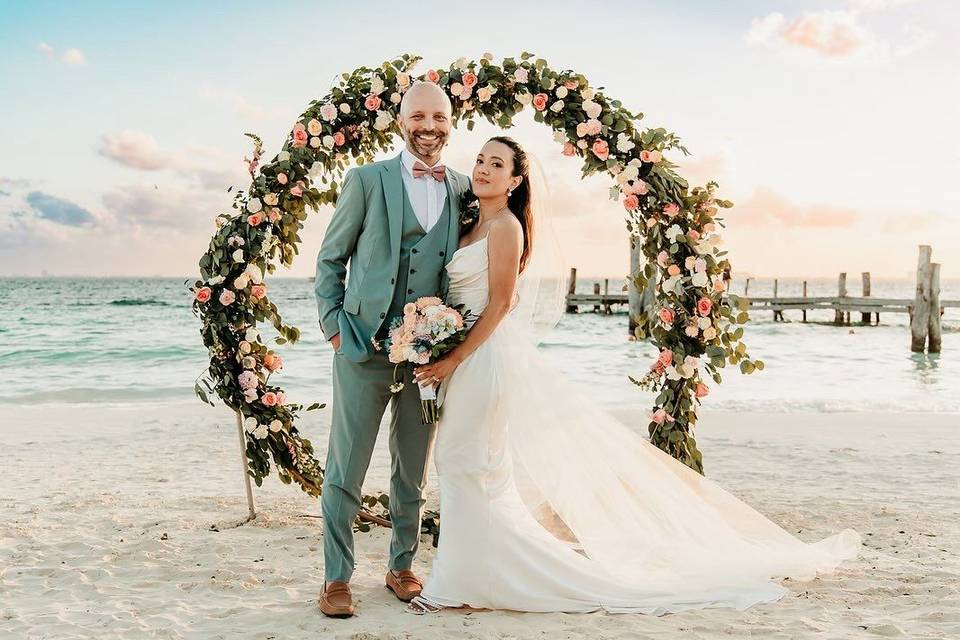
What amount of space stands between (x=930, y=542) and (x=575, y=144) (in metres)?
3.33

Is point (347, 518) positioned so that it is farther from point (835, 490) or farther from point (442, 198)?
point (835, 490)

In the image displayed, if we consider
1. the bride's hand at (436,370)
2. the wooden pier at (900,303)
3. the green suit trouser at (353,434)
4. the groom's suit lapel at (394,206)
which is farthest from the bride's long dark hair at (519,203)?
the wooden pier at (900,303)

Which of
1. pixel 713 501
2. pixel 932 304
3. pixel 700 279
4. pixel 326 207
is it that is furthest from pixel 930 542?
pixel 932 304

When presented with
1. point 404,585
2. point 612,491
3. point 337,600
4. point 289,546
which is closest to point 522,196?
point 612,491

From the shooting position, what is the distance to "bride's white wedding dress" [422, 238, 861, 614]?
3.92 meters

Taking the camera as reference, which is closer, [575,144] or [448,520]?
[448,520]

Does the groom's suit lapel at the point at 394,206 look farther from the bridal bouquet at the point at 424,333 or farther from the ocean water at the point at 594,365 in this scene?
the ocean water at the point at 594,365

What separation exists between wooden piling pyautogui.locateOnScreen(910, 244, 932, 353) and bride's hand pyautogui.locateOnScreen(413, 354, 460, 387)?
70.6ft

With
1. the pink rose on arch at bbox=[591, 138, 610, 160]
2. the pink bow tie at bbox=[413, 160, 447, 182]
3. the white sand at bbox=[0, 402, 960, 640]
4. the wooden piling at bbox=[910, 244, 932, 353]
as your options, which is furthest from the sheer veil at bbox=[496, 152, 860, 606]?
the wooden piling at bbox=[910, 244, 932, 353]

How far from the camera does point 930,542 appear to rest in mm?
5203

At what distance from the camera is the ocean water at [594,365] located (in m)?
13.9

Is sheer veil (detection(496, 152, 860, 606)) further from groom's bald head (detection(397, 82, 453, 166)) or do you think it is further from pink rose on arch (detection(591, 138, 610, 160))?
pink rose on arch (detection(591, 138, 610, 160))

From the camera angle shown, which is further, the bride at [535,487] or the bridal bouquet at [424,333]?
the bride at [535,487]

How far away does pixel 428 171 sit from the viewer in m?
3.98
